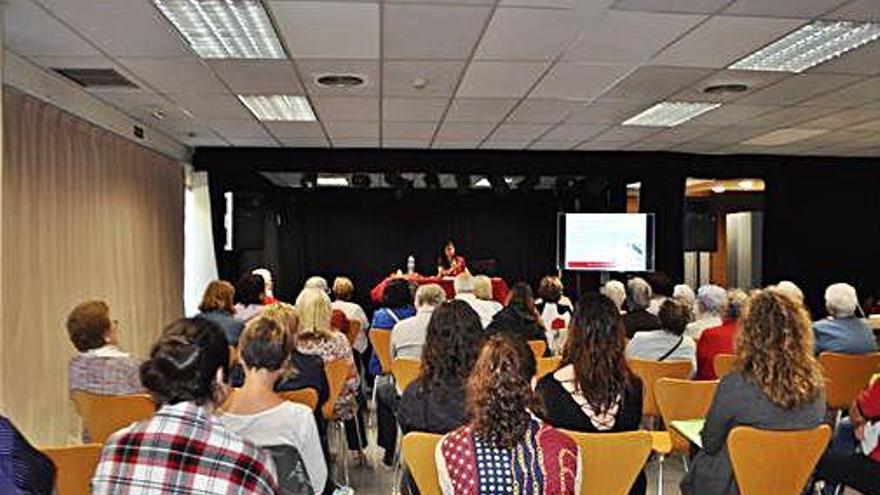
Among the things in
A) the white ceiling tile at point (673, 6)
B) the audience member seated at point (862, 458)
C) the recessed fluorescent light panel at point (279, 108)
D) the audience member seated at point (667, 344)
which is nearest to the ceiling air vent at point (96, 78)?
the recessed fluorescent light panel at point (279, 108)

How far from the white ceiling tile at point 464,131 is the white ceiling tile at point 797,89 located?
2.40 meters

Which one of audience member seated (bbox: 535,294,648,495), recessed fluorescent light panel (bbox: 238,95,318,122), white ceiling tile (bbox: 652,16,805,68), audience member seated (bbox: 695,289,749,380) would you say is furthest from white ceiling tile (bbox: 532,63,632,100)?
audience member seated (bbox: 535,294,648,495)

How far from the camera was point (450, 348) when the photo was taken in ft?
11.1

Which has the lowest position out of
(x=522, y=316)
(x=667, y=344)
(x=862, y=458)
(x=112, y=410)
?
(x=862, y=458)

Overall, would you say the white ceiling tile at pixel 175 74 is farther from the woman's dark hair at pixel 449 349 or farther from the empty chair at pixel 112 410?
the woman's dark hair at pixel 449 349

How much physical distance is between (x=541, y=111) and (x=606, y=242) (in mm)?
3820

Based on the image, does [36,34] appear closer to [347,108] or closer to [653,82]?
[347,108]

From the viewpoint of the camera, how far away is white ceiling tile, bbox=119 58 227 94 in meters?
5.23

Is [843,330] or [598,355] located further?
[843,330]

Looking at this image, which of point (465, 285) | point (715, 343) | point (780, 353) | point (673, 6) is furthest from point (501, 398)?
point (465, 285)

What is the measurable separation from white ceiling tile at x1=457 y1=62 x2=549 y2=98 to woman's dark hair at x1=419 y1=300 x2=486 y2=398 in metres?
2.25

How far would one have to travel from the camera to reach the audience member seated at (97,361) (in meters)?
4.02

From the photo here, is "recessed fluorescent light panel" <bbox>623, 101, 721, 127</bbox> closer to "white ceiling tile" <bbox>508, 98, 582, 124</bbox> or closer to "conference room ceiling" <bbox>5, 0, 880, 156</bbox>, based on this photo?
"conference room ceiling" <bbox>5, 0, 880, 156</bbox>

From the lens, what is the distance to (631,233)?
10227mm
